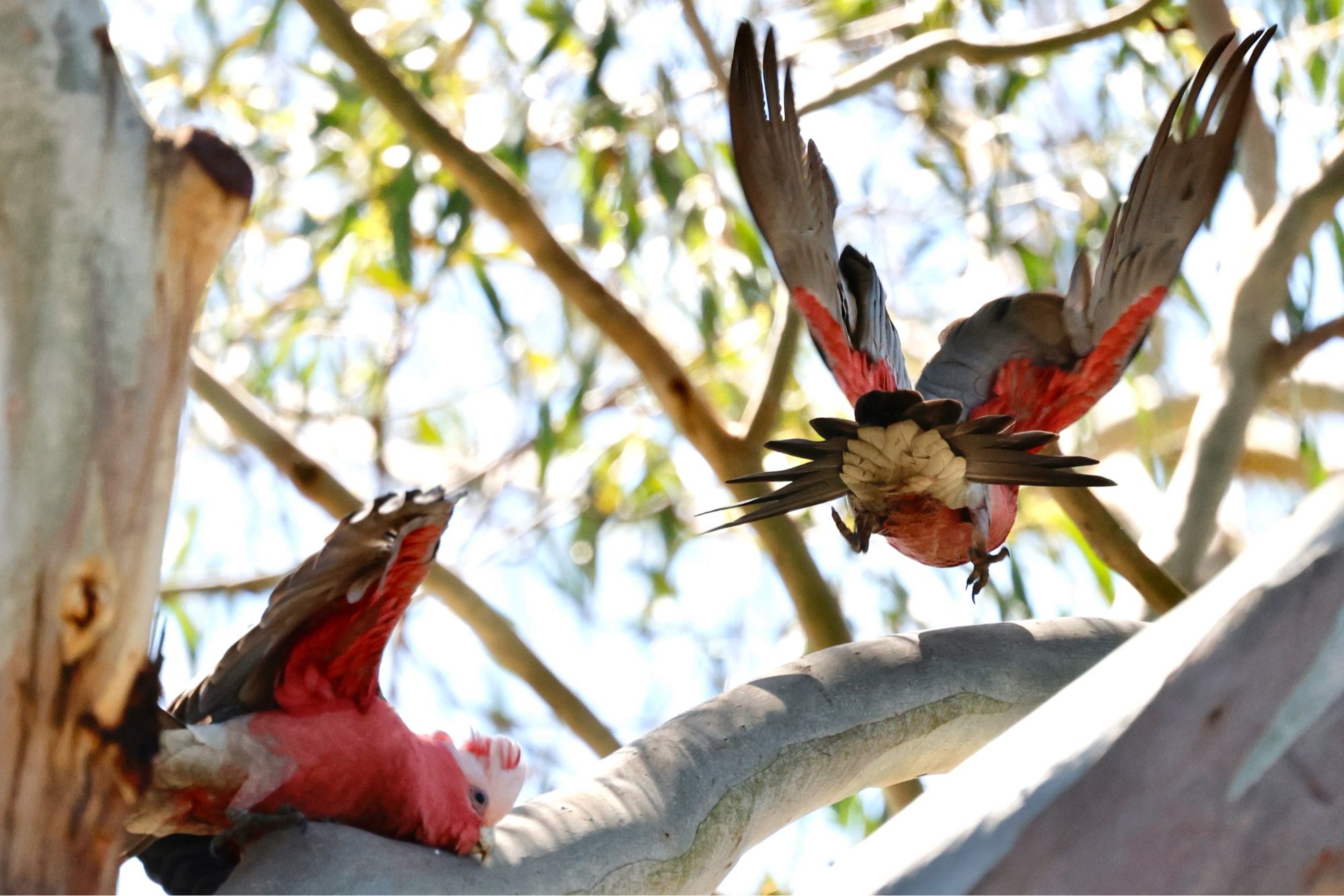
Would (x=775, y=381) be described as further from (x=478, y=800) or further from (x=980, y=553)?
(x=478, y=800)

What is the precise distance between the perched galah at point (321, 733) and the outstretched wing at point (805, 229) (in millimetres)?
656

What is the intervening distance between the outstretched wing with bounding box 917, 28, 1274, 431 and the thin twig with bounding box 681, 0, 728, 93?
31.8 inches

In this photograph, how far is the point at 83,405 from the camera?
2.32 ft

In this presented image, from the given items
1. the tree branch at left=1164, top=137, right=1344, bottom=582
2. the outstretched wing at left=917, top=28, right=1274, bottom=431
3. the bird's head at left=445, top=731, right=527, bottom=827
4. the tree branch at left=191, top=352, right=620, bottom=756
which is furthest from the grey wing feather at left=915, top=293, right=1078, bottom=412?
the bird's head at left=445, top=731, right=527, bottom=827

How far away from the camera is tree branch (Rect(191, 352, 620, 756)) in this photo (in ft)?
5.42

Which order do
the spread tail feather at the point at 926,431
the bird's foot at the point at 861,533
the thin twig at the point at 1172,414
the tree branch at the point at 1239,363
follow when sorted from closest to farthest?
the spread tail feather at the point at 926,431 → the bird's foot at the point at 861,533 → the tree branch at the point at 1239,363 → the thin twig at the point at 1172,414

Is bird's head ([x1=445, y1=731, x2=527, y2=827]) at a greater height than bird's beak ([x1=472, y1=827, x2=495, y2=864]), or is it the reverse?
bird's head ([x1=445, y1=731, x2=527, y2=827])

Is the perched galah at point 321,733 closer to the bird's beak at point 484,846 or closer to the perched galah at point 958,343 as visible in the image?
the bird's beak at point 484,846

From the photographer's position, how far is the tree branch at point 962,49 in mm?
2014

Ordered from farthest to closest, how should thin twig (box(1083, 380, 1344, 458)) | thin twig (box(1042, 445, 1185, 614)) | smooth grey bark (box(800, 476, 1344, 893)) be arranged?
thin twig (box(1083, 380, 1344, 458)), thin twig (box(1042, 445, 1185, 614)), smooth grey bark (box(800, 476, 1344, 893))

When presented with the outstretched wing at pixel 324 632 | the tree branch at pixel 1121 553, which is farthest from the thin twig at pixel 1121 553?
the outstretched wing at pixel 324 632

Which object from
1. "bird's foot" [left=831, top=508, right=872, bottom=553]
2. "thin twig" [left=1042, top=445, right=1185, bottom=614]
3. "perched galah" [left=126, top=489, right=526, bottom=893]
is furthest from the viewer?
"thin twig" [left=1042, top=445, right=1185, bottom=614]

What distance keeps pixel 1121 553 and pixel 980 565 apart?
0.17 meters

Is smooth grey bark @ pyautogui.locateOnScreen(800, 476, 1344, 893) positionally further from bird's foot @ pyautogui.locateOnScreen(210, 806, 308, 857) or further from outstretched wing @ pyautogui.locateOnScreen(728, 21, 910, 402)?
outstretched wing @ pyautogui.locateOnScreen(728, 21, 910, 402)
